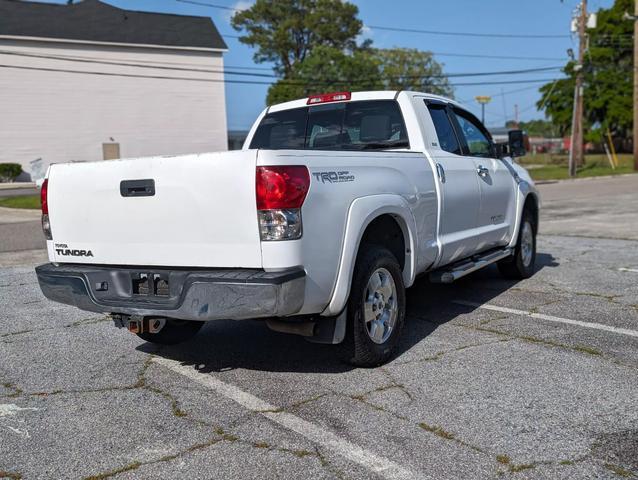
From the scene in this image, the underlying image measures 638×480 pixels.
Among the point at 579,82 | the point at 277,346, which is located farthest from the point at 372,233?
the point at 579,82

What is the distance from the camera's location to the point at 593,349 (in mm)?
4902

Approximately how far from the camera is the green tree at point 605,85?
56000mm

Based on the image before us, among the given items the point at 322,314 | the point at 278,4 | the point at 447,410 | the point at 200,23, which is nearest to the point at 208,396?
the point at 322,314

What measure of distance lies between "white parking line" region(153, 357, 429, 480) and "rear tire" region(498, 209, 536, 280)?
4.22m

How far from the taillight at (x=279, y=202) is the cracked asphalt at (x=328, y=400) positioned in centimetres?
105

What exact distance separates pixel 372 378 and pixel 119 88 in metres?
39.0

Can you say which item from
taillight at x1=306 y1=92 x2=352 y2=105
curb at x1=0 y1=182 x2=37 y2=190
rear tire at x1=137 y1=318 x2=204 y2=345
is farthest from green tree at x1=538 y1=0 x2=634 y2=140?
rear tire at x1=137 y1=318 x2=204 y2=345

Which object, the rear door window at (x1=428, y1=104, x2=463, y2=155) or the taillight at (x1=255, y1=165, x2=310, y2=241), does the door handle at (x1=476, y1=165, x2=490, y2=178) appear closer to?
the rear door window at (x1=428, y1=104, x2=463, y2=155)

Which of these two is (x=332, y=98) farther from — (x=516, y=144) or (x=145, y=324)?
(x=145, y=324)

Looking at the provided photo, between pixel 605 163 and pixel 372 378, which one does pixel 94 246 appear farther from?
pixel 605 163

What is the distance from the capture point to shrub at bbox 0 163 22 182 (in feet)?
119

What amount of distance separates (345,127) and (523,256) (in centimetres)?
303

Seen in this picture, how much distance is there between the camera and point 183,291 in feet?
12.8

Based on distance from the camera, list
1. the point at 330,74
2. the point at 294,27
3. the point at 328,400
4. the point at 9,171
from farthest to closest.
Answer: the point at 294,27, the point at 330,74, the point at 9,171, the point at 328,400
